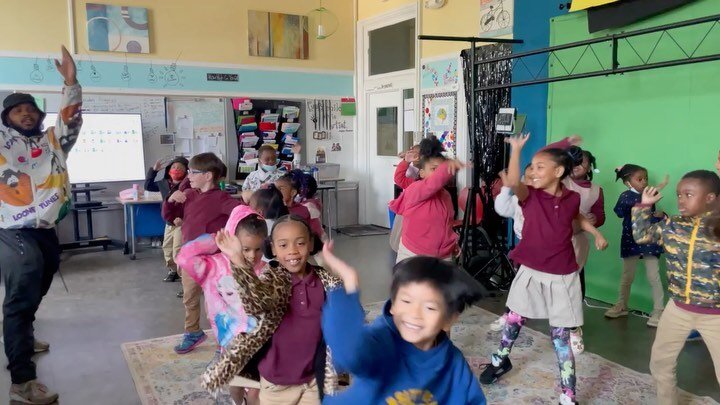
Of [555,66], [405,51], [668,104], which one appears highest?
[405,51]

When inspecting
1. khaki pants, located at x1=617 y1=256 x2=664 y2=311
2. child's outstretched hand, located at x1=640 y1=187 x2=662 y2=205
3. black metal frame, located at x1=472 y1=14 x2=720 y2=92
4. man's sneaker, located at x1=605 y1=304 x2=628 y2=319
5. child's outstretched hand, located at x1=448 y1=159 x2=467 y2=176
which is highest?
black metal frame, located at x1=472 y1=14 x2=720 y2=92

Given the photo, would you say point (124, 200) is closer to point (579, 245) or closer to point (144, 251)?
point (144, 251)

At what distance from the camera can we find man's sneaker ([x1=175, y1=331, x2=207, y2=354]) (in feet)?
11.1

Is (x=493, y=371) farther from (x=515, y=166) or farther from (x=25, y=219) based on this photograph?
(x=25, y=219)

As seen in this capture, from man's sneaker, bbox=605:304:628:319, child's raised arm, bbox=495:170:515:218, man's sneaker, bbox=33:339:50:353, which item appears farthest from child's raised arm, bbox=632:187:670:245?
man's sneaker, bbox=33:339:50:353

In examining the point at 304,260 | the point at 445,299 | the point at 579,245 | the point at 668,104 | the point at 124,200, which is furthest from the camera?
the point at 124,200

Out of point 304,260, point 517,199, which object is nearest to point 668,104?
point 517,199

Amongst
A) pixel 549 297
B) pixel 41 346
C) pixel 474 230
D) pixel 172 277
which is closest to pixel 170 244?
pixel 172 277

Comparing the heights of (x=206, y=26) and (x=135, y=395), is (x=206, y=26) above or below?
above

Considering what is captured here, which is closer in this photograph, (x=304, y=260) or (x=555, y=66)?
(x=304, y=260)

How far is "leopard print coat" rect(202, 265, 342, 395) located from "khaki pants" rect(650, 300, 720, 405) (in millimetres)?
1404

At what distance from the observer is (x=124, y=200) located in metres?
5.95

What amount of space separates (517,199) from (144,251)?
198 inches

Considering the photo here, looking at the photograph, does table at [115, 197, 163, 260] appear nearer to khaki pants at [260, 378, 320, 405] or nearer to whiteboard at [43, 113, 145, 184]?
whiteboard at [43, 113, 145, 184]
